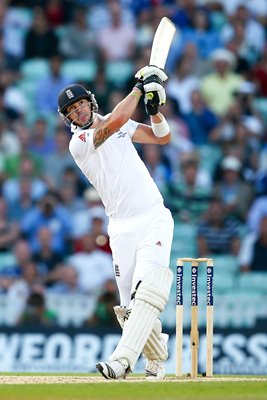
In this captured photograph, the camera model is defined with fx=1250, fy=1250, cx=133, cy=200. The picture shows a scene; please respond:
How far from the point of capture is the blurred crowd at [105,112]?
11.1 m

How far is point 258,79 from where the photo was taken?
1325 centimetres

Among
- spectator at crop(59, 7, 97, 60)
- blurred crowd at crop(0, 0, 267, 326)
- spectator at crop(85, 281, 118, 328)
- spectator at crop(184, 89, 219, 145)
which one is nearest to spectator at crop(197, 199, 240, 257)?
blurred crowd at crop(0, 0, 267, 326)

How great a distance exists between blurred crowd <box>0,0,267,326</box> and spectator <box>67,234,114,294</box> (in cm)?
1

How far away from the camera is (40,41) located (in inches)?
533

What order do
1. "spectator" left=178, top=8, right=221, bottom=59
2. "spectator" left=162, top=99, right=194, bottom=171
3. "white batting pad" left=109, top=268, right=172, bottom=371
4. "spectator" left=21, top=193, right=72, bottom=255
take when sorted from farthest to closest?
"spectator" left=178, top=8, right=221, bottom=59 → "spectator" left=162, top=99, right=194, bottom=171 → "spectator" left=21, top=193, right=72, bottom=255 → "white batting pad" left=109, top=268, right=172, bottom=371

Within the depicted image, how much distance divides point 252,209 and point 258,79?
1.94 m

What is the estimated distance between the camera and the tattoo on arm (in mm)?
6602

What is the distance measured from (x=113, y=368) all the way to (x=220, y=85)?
22.9 ft

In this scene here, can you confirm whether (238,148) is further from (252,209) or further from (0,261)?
(0,261)

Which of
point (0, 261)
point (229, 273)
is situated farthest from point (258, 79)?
point (0, 261)

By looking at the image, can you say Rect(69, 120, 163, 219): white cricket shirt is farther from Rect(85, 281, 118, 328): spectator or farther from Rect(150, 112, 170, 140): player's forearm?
Rect(85, 281, 118, 328): spectator

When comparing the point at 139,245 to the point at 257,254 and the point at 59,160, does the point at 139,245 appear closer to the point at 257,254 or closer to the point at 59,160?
the point at 257,254

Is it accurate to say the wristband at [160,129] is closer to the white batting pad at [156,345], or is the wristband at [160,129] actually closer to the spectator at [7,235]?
the white batting pad at [156,345]

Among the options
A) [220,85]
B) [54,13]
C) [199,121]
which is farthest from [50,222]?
[54,13]
